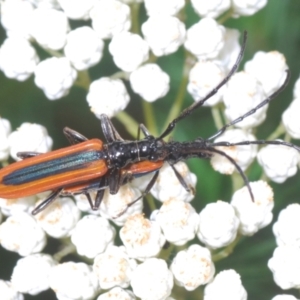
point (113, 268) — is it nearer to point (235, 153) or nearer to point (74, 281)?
point (74, 281)

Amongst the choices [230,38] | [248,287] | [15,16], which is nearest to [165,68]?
[230,38]

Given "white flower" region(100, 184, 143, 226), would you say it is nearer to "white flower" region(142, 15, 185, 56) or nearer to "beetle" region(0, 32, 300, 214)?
"beetle" region(0, 32, 300, 214)

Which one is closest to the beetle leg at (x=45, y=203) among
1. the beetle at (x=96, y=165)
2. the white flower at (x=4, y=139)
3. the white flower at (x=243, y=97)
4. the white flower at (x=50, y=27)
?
the beetle at (x=96, y=165)

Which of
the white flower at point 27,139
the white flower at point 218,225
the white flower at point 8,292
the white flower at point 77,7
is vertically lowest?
the white flower at point 218,225

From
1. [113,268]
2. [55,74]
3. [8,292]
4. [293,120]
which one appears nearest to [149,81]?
[55,74]

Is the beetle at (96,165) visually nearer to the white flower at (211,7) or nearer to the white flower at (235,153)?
the white flower at (235,153)

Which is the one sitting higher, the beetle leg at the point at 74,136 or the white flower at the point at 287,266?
the beetle leg at the point at 74,136

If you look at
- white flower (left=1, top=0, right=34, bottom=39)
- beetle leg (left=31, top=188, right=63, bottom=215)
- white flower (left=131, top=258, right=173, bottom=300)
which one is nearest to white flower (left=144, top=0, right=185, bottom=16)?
white flower (left=1, top=0, right=34, bottom=39)
